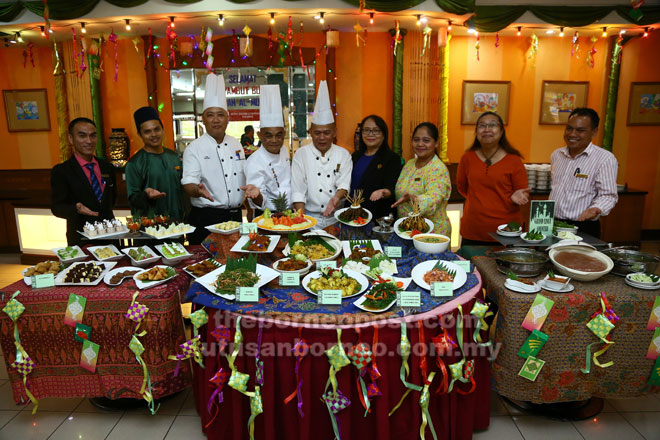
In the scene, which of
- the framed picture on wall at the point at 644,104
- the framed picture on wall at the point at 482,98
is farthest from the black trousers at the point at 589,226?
the framed picture on wall at the point at 644,104

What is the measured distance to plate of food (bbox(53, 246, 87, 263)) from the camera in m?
2.57

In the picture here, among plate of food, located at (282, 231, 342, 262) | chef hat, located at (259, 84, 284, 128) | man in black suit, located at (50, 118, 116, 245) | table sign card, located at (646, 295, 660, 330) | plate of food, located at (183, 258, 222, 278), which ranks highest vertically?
chef hat, located at (259, 84, 284, 128)

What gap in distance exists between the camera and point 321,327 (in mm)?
1837

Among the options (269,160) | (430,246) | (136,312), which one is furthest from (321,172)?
(136,312)

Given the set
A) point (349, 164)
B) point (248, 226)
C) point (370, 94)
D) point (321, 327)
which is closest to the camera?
point (321, 327)

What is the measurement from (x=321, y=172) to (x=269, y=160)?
1.42 ft

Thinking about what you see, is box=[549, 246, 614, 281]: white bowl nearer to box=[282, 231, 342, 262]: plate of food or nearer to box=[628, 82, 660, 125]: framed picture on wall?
box=[282, 231, 342, 262]: plate of food

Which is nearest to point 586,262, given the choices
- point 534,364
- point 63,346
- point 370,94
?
point 534,364

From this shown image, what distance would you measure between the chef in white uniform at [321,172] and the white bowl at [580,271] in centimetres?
149

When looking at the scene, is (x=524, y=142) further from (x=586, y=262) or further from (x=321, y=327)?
(x=321, y=327)

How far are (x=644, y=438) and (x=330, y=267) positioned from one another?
6.60ft

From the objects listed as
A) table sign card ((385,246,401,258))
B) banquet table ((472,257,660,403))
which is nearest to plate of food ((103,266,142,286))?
table sign card ((385,246,401,258))

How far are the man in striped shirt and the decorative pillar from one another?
317 centimetres

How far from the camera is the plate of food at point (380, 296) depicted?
1884 mm
